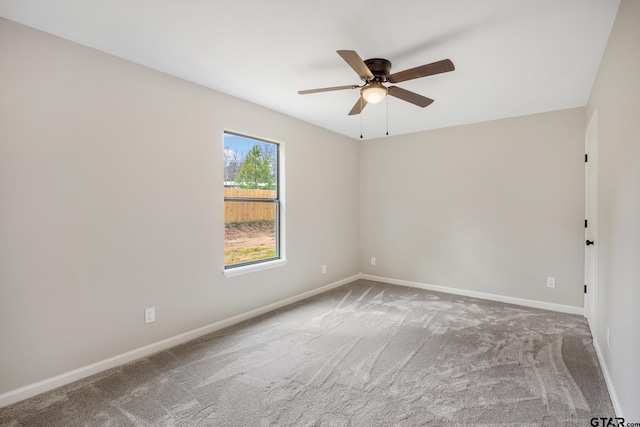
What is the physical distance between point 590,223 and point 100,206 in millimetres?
4757

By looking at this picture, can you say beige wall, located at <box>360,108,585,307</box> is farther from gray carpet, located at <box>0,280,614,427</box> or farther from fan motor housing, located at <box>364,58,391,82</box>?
fan motor housing, located at <box>364,58,391,82</box>

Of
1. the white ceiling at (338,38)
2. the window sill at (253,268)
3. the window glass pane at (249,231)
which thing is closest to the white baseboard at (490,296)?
the window sill at (253,268)

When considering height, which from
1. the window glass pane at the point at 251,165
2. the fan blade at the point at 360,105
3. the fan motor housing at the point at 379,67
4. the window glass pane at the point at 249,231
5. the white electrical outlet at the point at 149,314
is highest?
the fan motor housing at the point at 379,67

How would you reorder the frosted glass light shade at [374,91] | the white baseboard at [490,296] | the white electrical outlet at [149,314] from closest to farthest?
the frosted glass light shade at [374,91] < the white electrical outlet at [149,314] < the white baseboard at [490,296]

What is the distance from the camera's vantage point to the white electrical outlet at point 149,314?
2.79 metres

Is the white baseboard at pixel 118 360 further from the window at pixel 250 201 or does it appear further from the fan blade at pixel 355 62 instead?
the fan blade at pixel 355 62

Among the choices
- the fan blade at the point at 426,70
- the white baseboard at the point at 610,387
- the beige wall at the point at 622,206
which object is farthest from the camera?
the fan blade at the point at 426,70

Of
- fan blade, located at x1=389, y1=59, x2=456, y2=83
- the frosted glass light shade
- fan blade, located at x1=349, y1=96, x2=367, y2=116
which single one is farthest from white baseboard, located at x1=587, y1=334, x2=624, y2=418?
fan blade, located at x1=349, y1=96, x2=367, y2=116

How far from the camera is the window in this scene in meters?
3.61

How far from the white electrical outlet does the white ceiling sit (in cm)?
214

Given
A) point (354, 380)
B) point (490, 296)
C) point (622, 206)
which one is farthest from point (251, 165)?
point (490, 296)

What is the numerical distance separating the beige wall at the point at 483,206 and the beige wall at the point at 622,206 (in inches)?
58.0

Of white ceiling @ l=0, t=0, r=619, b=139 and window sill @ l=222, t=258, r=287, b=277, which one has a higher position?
white ceiling @ l=0, t=0, r=619, b=139

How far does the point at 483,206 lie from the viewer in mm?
4473
